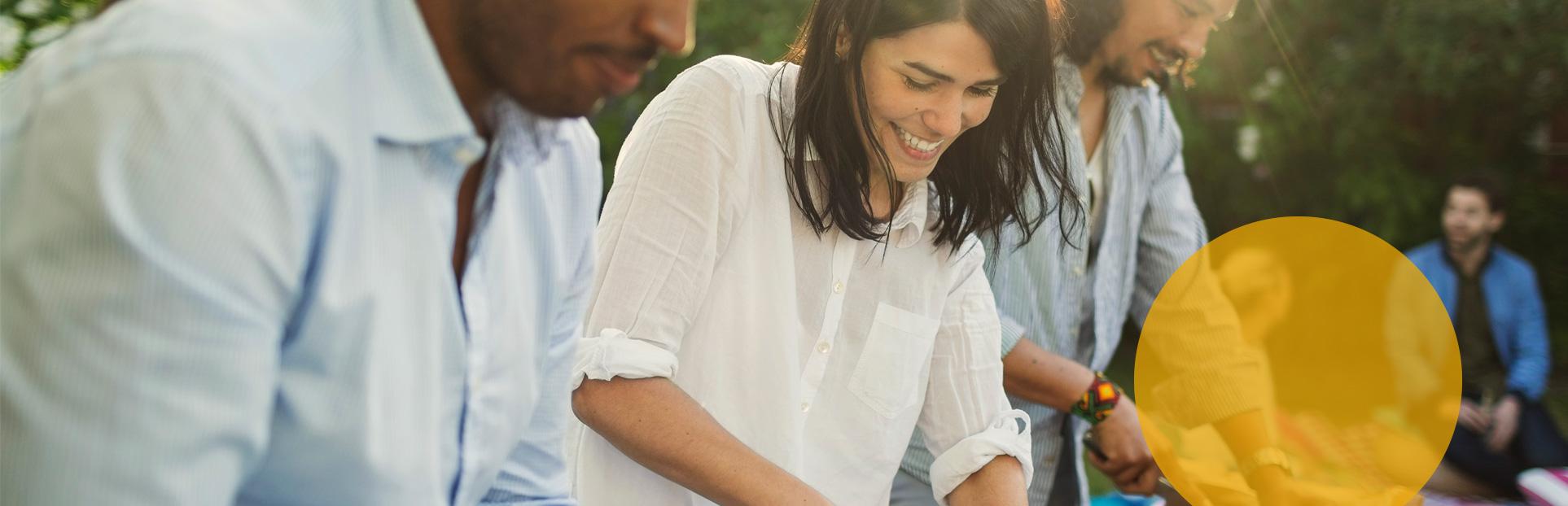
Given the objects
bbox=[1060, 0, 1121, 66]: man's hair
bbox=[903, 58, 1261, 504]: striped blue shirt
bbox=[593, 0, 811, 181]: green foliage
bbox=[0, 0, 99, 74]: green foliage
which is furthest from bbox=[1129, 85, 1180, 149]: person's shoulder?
bbox=[593, 0, 811, 181]: green foliage

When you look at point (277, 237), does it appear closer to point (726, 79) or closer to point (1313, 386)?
point (726, 79)

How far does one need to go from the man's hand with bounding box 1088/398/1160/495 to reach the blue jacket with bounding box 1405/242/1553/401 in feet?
8.83

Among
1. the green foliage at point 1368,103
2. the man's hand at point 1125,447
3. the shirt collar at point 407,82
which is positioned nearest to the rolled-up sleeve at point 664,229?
the shirt collar at point 407,82

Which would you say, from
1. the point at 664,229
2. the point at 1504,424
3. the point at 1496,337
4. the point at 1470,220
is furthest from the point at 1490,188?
the point at 664,229

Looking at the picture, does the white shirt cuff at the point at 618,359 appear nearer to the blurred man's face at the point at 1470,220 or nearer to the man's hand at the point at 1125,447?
the man's hand at the point at 1125,447

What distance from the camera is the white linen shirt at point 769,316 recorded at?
182 cm

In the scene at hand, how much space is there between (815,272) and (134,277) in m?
1.22

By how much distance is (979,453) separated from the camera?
2.03 m

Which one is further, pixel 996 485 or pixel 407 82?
pixel 996 485

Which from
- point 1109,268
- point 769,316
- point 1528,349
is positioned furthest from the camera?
point 1528,349

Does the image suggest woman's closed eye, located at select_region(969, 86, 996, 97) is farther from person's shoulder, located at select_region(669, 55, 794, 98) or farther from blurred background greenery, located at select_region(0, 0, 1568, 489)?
A: blurred background greenery, located at select_region(0, 0, 1568, 489)

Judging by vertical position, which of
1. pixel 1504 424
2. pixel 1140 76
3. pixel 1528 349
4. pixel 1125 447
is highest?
pixel 1140 76

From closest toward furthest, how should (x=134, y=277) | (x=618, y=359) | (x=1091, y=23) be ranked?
(x=134, y=277) < (x=618, y=359) < (x=1091, y=23)

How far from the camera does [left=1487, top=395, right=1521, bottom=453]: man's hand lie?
4.75 meters
